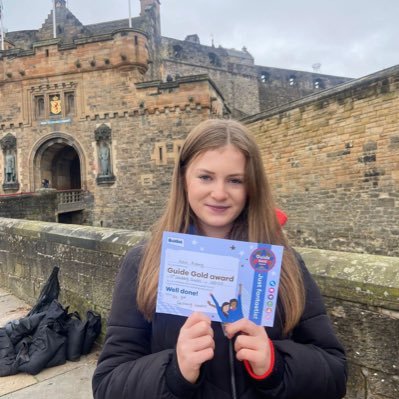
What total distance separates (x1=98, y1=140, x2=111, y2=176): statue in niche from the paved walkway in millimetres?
14958

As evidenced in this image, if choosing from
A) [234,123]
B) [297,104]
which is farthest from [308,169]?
[234,123]

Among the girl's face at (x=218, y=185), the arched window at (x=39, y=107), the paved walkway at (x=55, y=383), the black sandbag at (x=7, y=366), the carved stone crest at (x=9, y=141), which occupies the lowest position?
the paved walkway at (x=55, y=383)

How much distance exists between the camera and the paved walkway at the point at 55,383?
2477 millimetres

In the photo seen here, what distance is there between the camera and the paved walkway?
248cm

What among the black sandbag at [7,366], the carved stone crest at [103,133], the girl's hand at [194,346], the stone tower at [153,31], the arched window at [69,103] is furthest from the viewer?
the stone tower at [153,31]

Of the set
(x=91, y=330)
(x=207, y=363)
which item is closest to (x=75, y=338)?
(x=91, y=330)

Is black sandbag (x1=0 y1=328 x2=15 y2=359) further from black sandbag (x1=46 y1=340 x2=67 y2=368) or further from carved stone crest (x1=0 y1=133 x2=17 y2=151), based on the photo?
carved stone crest (x1=0 y1=133 x2=17 y2=151)

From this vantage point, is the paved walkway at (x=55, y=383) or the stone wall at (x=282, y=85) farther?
the stone wall at (x=282, y=85)

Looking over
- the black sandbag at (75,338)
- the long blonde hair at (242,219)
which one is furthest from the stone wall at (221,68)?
the long blonde hair at (242,219)

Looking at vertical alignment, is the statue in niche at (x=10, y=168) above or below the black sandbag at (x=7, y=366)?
above

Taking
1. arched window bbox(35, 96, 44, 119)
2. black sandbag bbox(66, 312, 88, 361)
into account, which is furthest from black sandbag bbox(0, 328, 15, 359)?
arched window bbox(35, 96, 44, 119)

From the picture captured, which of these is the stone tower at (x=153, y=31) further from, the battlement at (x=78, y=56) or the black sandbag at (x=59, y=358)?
the black sandbag at (x=59, y=358)

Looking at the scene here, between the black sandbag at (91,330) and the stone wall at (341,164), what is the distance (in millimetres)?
7549

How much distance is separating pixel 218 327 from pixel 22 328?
2.32m
